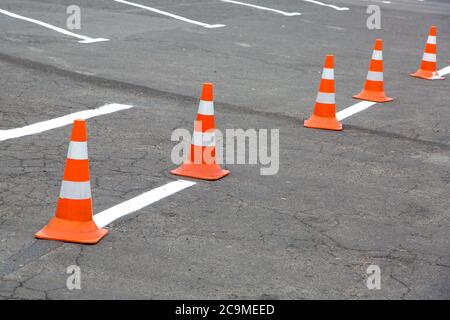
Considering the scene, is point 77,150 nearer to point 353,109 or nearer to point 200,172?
point 200,172

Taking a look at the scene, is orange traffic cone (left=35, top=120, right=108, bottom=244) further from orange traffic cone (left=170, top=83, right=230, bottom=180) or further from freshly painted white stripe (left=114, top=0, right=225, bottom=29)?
freshly painted white stripe (left=114, top=0, right=225, bottom=29)

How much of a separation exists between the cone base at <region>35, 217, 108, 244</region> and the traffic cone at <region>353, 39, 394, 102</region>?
677 centimetres

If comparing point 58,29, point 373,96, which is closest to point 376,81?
point 373,96

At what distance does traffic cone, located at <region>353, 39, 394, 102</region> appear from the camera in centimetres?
1242

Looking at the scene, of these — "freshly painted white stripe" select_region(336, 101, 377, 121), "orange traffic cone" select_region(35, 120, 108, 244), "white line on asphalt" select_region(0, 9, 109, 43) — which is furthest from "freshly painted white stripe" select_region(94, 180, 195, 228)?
"white line on asphalt" select_region(0, 9, 109, 43)

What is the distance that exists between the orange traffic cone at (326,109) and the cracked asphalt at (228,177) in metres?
0.17

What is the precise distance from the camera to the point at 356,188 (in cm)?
827

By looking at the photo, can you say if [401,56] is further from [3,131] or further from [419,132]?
[3,131]

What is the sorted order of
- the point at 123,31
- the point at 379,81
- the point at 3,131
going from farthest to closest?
1. the point at 123,31
2. the point at 379,81
3. the point at 3,131

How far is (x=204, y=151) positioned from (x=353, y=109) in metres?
4.05

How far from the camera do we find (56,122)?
9.84 meters

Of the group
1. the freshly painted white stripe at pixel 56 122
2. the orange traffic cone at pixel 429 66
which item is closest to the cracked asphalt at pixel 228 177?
the freshly painted white stripe at pixel 56 122

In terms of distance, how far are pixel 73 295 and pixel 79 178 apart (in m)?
1.25

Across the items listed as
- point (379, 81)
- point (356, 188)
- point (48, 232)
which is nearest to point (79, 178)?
point (48, 232)
